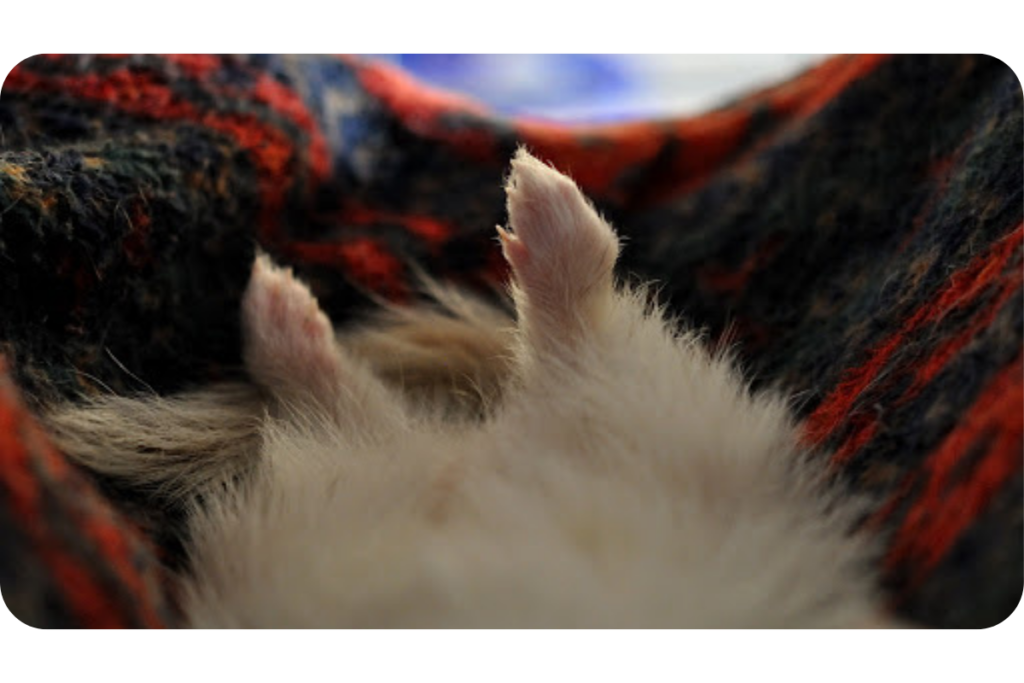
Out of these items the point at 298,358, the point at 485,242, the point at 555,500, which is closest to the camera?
the point at 555,500

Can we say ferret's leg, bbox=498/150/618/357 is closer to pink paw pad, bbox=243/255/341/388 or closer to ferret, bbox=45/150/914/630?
ferret, bbox=45/150/914/630

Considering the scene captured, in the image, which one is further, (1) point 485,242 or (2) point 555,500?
(1) point 485,242

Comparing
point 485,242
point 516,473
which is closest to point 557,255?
point 516,473

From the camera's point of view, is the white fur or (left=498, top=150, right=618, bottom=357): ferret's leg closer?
the white fur

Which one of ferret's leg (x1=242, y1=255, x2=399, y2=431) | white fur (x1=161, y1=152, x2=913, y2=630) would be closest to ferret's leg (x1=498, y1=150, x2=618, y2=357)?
white fur (x1=161, y1=152, x2=913, y2=630)

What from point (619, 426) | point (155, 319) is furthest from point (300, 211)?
point (619, 426)

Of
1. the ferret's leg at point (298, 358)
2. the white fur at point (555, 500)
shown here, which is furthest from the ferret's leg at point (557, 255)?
the ferret's leg at point (298, 358)

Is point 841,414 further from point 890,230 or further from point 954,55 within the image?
point 954,55

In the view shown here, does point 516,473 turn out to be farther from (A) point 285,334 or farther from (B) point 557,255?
(A) point 285,334

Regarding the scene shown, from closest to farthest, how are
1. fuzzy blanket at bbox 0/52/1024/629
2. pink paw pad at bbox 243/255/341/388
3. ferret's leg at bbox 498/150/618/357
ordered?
fuzzy blanket at bbox 0/52/1024/629
ferret's leg at bbox 498/150/618/357
pink paw pad at bbox 243/255/341/388
